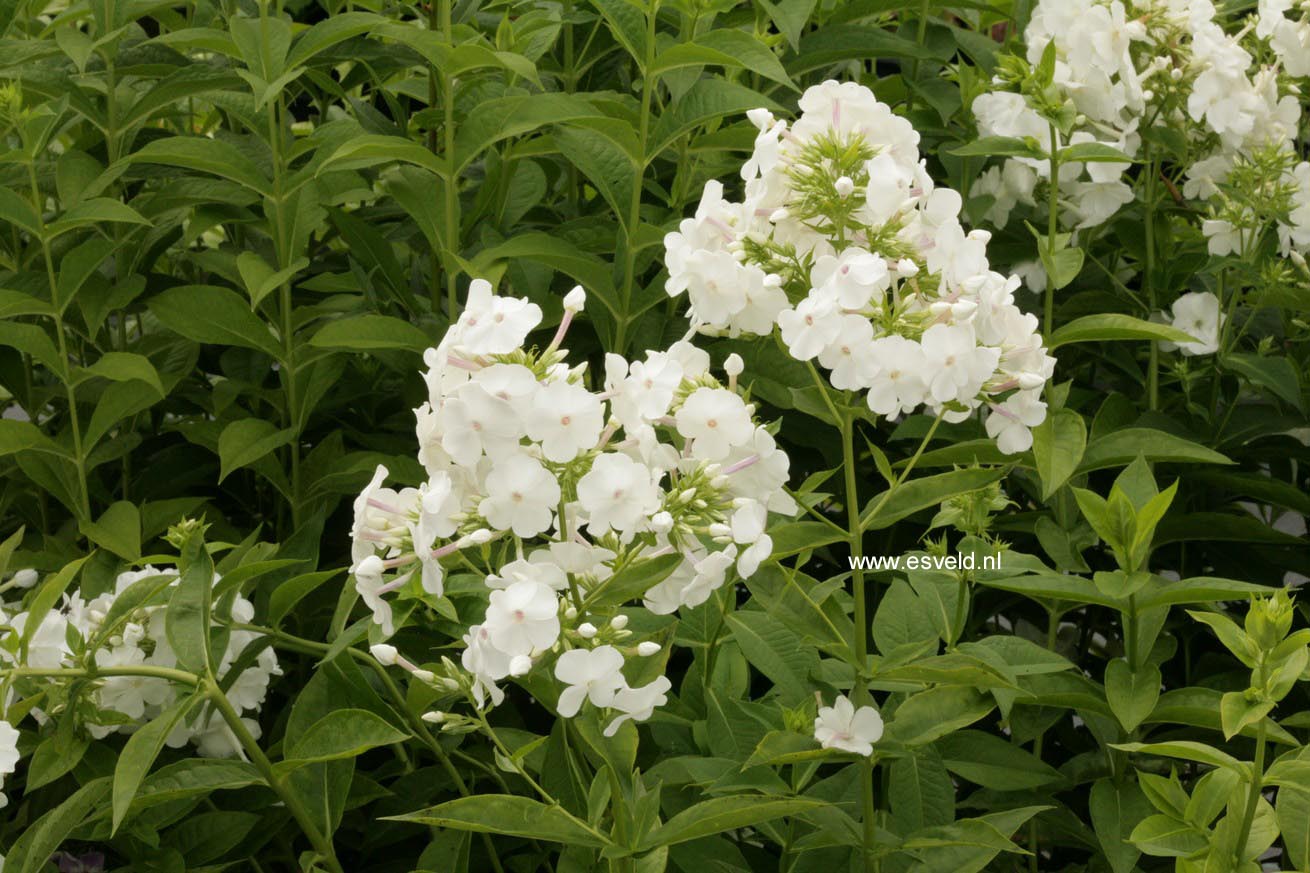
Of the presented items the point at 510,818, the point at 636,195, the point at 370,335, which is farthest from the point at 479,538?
the point at 636,195

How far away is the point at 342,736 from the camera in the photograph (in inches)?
67.1

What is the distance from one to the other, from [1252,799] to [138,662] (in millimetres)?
1472

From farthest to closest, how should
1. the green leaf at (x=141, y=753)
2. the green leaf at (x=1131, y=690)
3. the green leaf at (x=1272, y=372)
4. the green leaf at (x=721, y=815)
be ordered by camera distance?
the green leaf at (x=1272, y=372) → the green leaf at (x=1131, y=690) → the green leaf at (x=141, y=753) → the green leaf at (x=721, y=815)

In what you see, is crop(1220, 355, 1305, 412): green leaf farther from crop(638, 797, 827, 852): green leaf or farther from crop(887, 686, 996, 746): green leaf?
crop(638, 797, 827, 852): green leaf

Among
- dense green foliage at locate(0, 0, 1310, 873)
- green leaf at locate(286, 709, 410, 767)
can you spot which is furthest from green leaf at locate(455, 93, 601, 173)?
green leaf at locate(286, 709, 410, 767)

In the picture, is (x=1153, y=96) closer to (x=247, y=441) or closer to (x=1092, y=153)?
(x=1092, y=153)

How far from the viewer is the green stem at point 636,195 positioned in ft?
7.23

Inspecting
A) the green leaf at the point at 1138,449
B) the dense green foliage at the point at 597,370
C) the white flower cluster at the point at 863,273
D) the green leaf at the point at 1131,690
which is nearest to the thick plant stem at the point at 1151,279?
the dense green foliage at the point at 597,370

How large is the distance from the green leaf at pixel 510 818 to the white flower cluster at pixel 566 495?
131mm

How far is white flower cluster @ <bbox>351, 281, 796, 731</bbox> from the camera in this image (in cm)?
136

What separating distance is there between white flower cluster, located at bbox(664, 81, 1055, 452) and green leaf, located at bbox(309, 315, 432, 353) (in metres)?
0.68

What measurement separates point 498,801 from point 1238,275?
175 centimetres

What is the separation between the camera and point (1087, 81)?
94.3 inches

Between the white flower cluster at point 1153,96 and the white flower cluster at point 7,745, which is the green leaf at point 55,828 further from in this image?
the white flower cluster at point 1153,96
